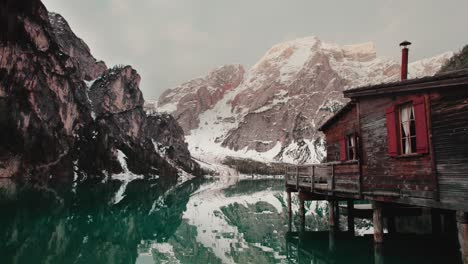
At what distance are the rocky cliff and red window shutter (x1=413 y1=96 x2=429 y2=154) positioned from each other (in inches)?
4026

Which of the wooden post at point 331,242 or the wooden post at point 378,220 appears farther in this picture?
the wooden post at point 331,242

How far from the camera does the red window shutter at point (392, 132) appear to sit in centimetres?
1662

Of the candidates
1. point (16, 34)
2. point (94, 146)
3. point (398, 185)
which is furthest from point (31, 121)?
point (398, 185)

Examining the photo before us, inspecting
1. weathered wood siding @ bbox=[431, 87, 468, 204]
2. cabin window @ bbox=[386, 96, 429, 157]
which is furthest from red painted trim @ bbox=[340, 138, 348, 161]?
weathered wood siding @ bbox=[431, 87, 468, 204]

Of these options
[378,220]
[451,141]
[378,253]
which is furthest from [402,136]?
[378,253]

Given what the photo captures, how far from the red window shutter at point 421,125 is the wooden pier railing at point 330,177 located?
4.79m

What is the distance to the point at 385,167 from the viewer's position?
1762cm

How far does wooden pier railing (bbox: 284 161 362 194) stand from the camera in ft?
65.9

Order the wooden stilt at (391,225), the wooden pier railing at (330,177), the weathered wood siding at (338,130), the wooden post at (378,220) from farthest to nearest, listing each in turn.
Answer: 1. the wooden stilt at (391,225)
2. the weathered wood siding at (338,130)
3. the wooden pier railing at (330,177)
4. the wooden post at (378,220)

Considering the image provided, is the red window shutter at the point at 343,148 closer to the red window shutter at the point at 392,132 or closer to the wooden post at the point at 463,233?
the red window shutter at the point at 392,132

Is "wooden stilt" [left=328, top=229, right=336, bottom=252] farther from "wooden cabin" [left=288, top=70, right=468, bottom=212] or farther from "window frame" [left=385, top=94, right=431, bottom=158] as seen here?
"window frame" [left=385, top=94, right=431, bottom=158]

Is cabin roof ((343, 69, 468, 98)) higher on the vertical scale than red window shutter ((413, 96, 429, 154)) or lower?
higher

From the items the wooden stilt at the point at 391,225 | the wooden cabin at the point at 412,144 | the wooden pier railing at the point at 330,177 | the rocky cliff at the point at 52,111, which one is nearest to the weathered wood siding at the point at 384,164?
the wooden cabin at the point at 412,144

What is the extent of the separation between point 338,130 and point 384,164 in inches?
411
